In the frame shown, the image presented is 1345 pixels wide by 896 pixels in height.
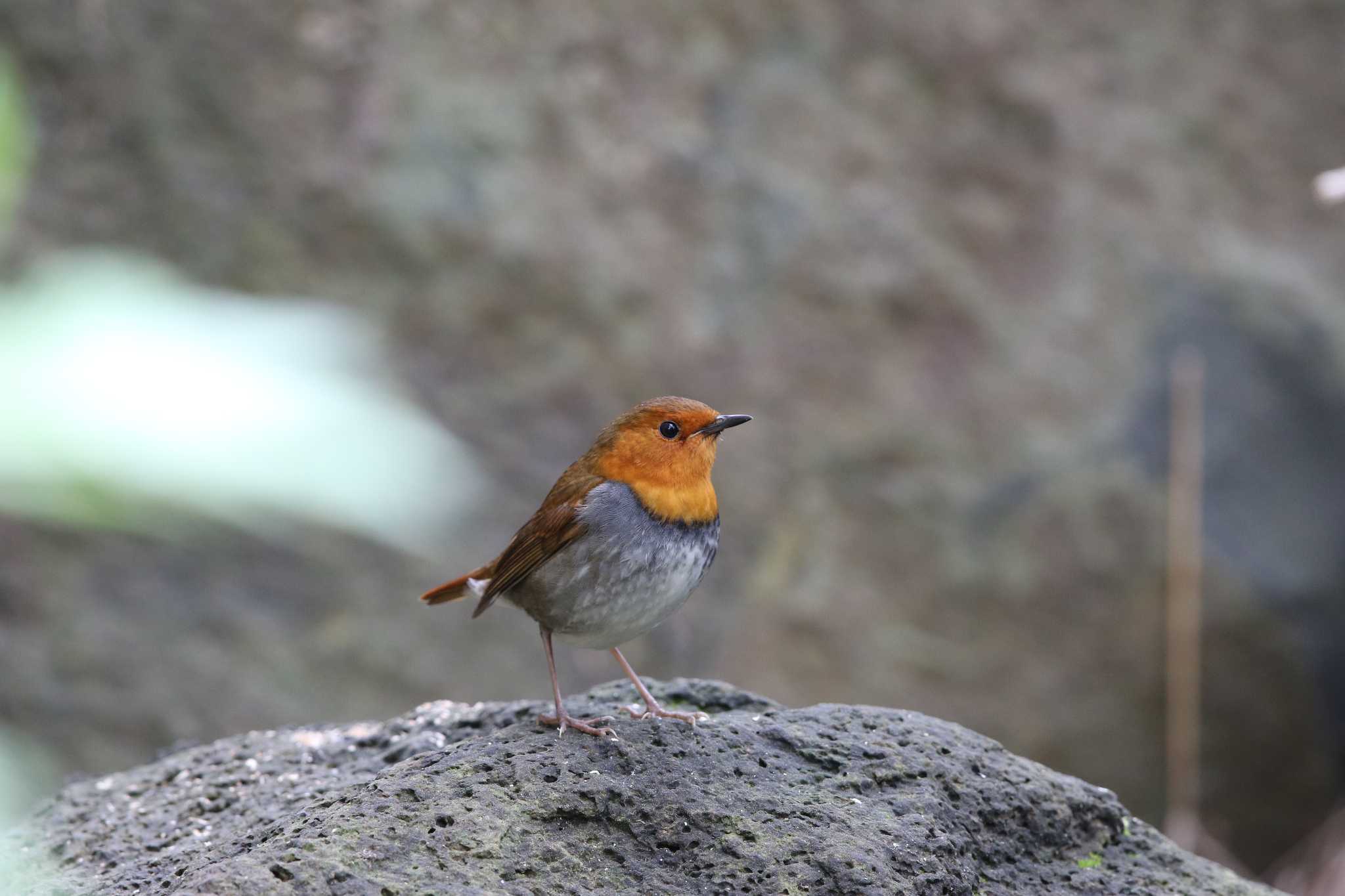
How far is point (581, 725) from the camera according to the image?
8.25ft

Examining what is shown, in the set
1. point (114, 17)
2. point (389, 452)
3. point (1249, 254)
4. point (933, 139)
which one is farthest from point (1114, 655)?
point (389, 452)

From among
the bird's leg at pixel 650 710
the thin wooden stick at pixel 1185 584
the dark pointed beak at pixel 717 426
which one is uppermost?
the thin wooden stick at pixel 1185 584

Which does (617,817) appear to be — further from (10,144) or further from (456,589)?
(10,144)

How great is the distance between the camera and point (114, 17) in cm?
508

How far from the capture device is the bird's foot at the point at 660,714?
8.58 feet

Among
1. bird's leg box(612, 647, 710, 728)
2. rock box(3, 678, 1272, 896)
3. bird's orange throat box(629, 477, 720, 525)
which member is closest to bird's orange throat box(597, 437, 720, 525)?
bird's orange throat box(629, 477, 720, 525)

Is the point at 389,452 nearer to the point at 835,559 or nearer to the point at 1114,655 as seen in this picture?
the point at 835,559

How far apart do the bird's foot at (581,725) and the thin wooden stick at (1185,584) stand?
353 centimetres

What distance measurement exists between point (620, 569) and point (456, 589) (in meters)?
0.60

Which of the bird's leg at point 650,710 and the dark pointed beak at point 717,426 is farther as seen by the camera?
the dark pointed beak at point 717,426

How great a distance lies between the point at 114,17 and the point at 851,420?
3.35 m

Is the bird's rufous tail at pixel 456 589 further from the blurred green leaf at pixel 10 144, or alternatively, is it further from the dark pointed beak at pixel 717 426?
the blurred green leaf at pixel 10 144

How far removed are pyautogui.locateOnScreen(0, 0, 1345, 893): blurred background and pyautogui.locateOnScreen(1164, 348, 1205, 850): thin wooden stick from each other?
0.25 ft

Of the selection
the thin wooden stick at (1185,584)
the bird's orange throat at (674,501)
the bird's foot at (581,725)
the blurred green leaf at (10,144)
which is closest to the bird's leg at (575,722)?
the bird's foot at (581,725)
